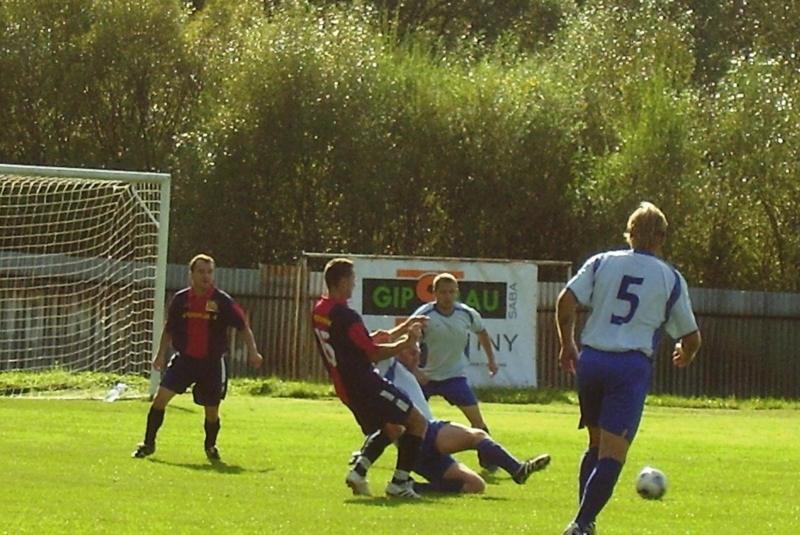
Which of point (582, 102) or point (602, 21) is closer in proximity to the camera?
point (582, 102)

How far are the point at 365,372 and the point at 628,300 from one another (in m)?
3.05

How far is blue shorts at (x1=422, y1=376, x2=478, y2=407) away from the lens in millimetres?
15359

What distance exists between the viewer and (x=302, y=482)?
12977mm

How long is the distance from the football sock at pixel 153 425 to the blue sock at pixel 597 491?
6080mm

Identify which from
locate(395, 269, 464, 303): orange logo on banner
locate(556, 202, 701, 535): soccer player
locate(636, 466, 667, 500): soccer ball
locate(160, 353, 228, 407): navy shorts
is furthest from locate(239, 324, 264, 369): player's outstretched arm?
locate(395, 269, 464, 303): orange logo on banner

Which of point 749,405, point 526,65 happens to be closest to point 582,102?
point 526,65

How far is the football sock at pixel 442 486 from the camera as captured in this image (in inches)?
500

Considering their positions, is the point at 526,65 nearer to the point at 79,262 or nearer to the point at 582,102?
the point at 582,102

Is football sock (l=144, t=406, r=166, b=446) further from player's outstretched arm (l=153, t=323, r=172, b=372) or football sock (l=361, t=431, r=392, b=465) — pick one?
football sock (l=361, t=431, r=392, b=465)

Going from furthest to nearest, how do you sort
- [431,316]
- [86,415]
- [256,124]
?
[256,124] → [86,415] → [431,316]

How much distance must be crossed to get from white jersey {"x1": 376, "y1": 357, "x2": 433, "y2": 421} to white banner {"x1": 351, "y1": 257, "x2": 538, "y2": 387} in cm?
1576

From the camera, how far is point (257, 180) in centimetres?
3697

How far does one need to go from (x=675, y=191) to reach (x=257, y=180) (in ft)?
29.5

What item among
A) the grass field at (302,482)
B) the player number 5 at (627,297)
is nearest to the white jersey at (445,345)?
the grass field at (302,482)
